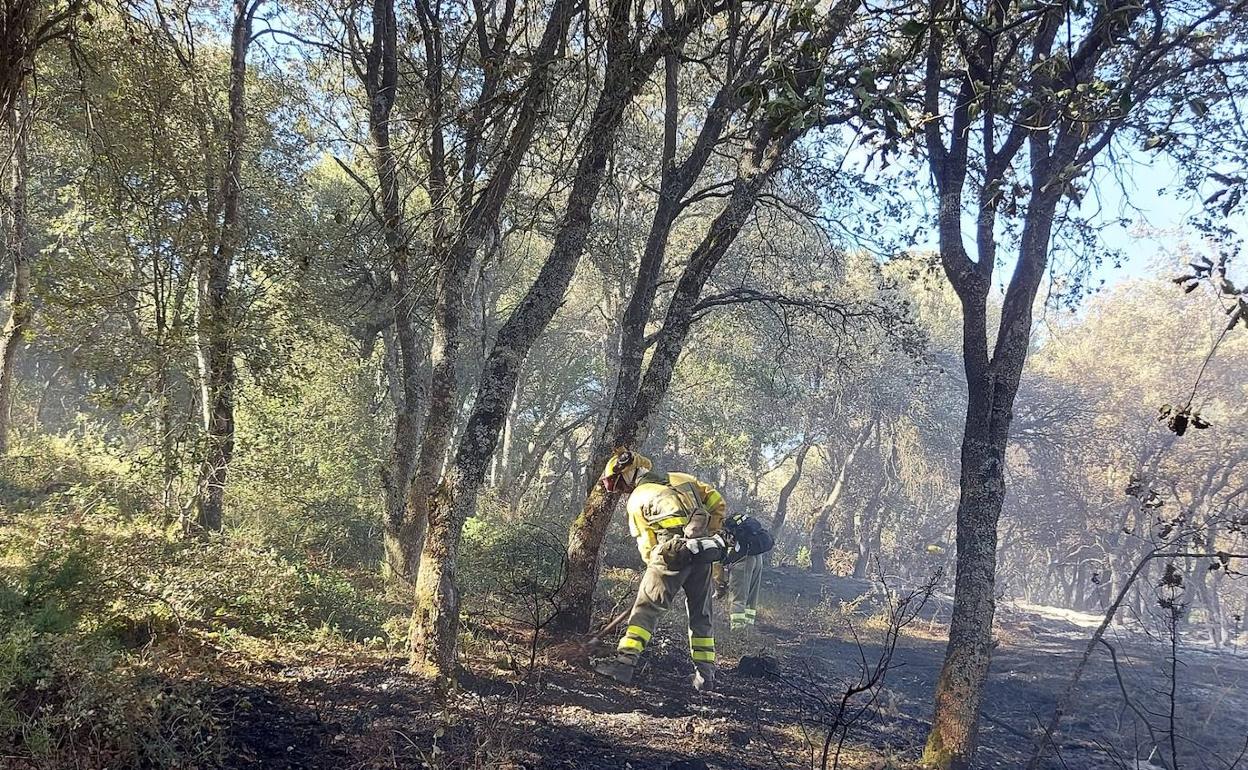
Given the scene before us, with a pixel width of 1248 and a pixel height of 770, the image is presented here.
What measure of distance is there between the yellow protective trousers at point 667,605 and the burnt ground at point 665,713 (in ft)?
1.39

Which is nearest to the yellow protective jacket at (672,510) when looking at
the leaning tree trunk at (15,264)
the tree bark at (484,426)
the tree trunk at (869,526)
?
the tree bark at (484,426)

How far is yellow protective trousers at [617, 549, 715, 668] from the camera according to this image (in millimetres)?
6875

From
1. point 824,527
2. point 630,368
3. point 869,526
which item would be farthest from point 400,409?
point 869,526

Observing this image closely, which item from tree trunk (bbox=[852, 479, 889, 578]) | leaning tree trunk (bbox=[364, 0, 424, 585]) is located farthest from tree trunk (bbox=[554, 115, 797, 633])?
tree trunk (bbox=[852, 479, 889, 578])

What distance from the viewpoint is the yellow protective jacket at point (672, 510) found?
7301mm

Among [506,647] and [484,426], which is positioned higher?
[484,426]

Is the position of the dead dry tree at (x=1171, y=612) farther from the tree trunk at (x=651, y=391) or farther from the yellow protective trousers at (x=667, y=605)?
the tree trunk at (x=651, y=391)

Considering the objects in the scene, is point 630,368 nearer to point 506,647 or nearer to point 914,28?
point 506,647

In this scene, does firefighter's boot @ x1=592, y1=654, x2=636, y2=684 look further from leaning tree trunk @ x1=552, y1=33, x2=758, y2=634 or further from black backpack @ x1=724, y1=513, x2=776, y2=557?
black backpack @ x1=724, y1=513, x2=776, y2=557

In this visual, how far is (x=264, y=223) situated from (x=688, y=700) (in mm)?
9076

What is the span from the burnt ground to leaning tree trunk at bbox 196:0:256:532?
306 centimetres

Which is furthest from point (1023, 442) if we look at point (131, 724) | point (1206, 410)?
point (131, 724)

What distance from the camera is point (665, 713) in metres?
6.36

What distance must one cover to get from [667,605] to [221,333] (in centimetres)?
530
